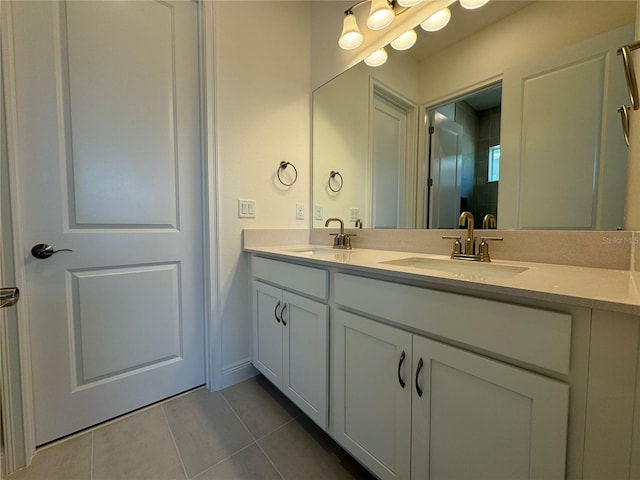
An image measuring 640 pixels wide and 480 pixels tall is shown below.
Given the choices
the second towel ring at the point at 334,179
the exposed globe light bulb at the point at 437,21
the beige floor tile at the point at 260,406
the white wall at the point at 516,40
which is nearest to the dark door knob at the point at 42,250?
the beige floor tile at the point at 260,406

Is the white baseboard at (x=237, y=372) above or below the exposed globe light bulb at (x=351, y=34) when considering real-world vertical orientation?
below

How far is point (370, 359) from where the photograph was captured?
3.05ft

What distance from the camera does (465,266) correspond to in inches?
42.1

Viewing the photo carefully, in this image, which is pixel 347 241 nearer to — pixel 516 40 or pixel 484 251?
pixel 484 251

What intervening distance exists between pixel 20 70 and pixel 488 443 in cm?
206

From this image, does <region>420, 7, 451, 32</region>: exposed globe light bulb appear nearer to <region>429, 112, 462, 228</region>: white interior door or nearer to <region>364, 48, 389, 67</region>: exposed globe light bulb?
<region>364, 48, 389, 67</region>: exposed globe light bulb

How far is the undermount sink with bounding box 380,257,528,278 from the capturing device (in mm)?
961

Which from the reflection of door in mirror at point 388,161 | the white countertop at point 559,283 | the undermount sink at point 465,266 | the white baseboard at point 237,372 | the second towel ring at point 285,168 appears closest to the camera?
the white countertop at point 559,283

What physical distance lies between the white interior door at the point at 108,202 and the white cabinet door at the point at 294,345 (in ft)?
1.31

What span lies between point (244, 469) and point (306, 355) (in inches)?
19.2

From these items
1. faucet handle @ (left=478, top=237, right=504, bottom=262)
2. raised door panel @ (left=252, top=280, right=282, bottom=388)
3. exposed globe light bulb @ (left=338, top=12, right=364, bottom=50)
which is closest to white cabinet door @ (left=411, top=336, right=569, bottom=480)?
faucet handle @ (left=478, top=237, right=504, bottom=262)

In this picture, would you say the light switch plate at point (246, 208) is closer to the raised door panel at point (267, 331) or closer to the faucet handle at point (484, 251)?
the raised door panel at point (267, 331)

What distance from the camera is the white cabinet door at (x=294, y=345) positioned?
1.12 metres

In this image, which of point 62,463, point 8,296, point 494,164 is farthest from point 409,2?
point 62,463
